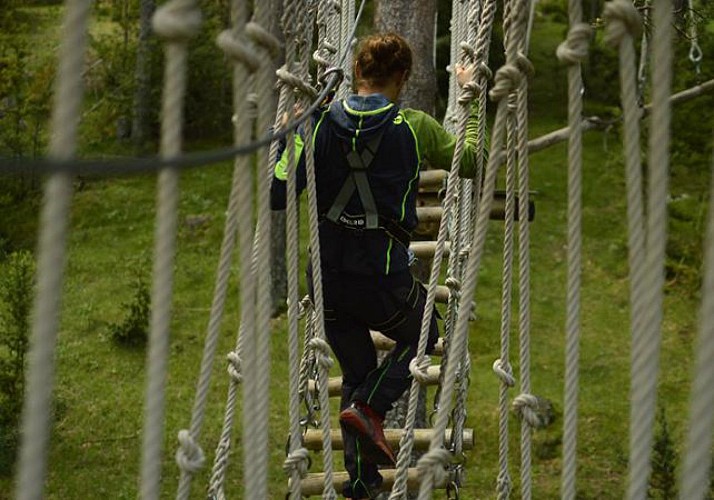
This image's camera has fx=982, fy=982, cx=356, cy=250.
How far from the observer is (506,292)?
188cm

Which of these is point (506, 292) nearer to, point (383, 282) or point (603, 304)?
point (383, 282)

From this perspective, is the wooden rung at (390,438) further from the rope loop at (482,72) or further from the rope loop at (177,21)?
the rope loop at (177,21)

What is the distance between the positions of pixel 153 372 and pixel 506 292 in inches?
36.8

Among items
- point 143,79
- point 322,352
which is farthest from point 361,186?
point 143,79

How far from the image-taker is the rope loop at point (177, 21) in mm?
1095

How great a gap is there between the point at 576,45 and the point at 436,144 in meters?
1.13

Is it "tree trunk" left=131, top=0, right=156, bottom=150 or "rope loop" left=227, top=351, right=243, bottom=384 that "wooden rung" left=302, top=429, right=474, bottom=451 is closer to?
"rope loop" left=227, top=351, right=243, bottom=384

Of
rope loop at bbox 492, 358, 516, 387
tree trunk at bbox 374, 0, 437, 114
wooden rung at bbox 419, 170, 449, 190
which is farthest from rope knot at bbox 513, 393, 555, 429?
tree trunk at bbox 374, 0, 437, 114

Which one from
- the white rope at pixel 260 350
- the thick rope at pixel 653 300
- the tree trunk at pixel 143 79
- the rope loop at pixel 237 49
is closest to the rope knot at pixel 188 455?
the white rope at pixel 260 350

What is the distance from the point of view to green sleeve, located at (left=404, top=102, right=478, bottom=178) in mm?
2357

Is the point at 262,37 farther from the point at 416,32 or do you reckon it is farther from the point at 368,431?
the point at 416,32

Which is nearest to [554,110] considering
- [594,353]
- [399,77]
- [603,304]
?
[603,304]

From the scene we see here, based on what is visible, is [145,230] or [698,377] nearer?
[698,377]

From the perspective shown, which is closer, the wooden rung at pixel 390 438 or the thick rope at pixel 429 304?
the thick rope at pixel 429 304
